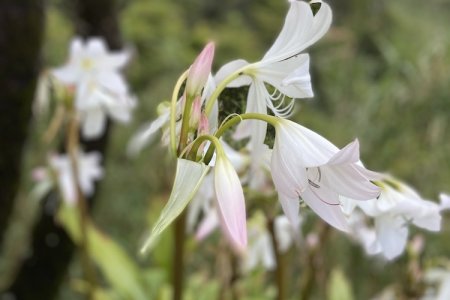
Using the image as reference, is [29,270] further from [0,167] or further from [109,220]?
[109,220]

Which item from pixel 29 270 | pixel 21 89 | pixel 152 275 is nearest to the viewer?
pixel 21 89

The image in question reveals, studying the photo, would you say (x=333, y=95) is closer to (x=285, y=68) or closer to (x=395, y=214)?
(x=395, y=214)

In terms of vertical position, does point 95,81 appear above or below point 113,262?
above

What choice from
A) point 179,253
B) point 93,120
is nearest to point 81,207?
point 93,120

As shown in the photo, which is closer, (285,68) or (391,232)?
(285,68)

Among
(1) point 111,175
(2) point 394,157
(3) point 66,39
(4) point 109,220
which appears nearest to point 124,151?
(1) point 111,175

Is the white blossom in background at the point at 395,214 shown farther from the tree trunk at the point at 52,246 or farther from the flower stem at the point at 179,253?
the tree trunk at the point at 52,246

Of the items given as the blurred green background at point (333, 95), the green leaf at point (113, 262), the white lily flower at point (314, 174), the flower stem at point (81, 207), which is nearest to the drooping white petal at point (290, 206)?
the white lily flower at point (314, 174)
